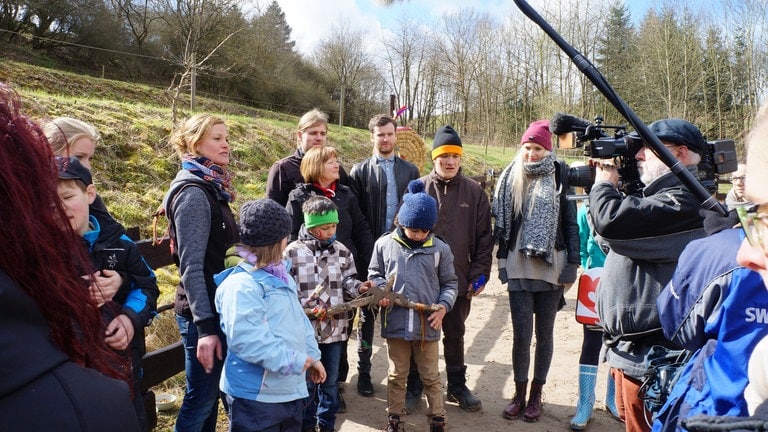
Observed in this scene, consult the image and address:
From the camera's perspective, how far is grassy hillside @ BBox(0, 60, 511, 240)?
710 cm

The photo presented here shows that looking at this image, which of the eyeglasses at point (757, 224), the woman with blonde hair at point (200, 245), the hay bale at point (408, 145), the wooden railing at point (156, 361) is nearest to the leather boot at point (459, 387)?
the woman with blonde hair at point (200, 245)

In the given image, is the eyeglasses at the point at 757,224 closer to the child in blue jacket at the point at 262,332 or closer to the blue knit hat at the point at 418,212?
the child in blue jacket at the point at 262,332

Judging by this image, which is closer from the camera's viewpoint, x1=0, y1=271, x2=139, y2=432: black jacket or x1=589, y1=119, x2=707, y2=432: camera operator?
x1=0, y1=271, x2=139, y2=432: black jacket

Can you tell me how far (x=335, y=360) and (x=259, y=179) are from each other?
282 inches

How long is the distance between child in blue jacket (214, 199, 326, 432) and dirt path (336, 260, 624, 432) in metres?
1.28

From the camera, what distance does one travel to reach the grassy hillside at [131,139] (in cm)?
710

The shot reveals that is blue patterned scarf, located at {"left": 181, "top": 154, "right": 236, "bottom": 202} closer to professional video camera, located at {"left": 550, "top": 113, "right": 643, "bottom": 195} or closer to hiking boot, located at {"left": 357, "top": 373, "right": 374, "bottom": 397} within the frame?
professional video camera, located at {"left": 550, "top": 113, "right": 643, "bottom": 195}

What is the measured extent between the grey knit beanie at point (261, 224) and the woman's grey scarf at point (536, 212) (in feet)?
6.16

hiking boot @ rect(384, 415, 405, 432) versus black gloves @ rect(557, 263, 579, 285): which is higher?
black gloves @ rect(557, 263, 579, 285)

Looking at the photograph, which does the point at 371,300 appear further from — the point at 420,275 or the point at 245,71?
the point at 245,71

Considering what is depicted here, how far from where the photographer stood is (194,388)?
2.70 metres

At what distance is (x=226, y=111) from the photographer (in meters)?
17.0

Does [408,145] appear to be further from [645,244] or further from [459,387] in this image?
[645,244]

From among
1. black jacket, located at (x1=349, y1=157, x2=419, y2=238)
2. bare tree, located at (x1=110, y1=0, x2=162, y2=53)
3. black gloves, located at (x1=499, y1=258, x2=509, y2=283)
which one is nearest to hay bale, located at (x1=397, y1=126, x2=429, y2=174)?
black jacket, located at (x1=349, y1=157, x2=419, y2=238)
